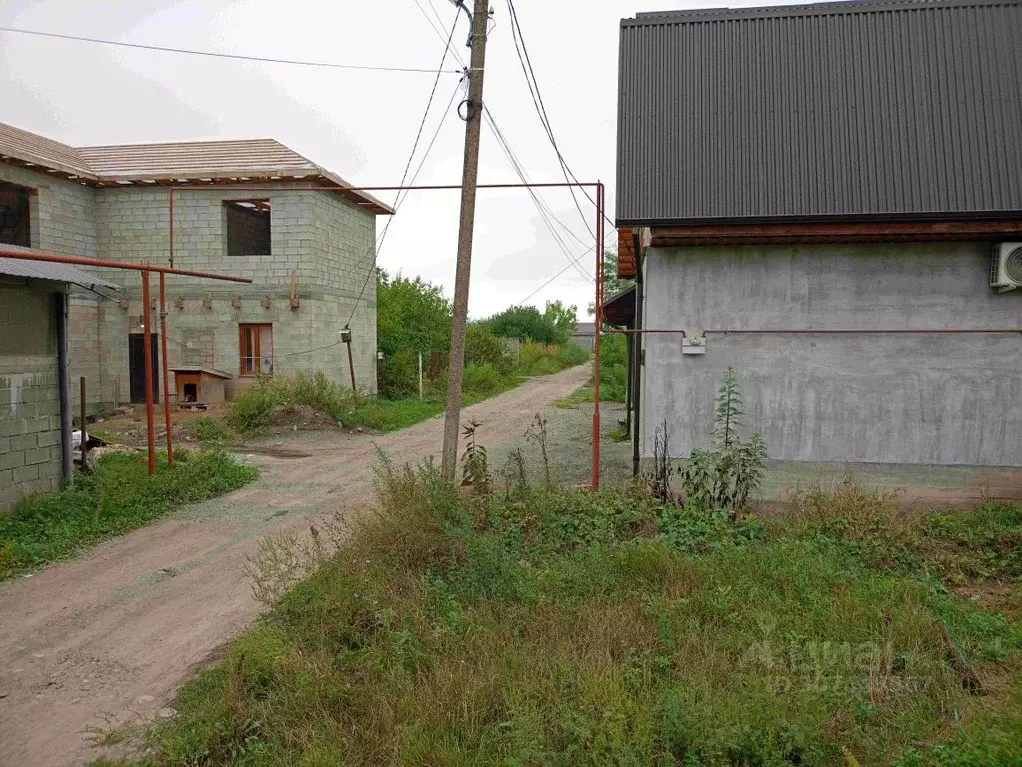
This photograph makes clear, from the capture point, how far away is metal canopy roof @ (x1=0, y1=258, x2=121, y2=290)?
26.6ft

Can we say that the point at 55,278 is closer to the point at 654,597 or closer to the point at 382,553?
the point at 382,553

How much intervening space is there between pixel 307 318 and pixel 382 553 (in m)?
13.1

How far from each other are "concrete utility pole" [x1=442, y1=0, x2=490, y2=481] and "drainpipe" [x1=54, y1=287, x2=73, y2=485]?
198 inches

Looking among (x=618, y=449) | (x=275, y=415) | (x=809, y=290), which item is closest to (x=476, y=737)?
(x=809, y=290)

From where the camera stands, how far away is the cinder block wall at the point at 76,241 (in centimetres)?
1712

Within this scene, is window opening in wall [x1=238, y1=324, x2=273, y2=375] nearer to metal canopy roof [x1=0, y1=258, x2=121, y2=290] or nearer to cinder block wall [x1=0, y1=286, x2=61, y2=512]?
metal canopy roof [x1=0, y1=258, x2=121, y2=290]

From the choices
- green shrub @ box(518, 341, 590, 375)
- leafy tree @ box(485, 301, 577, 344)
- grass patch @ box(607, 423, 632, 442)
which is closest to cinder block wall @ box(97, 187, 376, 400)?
grass patch @ box(607, 423, 632, 442)

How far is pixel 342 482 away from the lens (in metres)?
11.0

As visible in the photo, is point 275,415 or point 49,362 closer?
point 49,362

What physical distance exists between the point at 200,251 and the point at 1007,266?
56.0 feet

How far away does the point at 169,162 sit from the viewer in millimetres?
18750

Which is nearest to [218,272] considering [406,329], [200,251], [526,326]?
[200,251]

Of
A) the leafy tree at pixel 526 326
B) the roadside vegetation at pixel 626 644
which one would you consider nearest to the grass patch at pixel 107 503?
the roadside vegetation at pixel 626 644

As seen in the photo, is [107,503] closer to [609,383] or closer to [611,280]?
[609,383]
